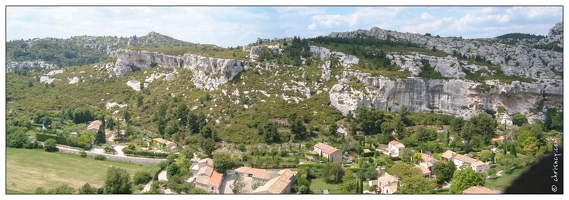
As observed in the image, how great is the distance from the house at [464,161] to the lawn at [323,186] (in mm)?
9695

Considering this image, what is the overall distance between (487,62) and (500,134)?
46.3ft

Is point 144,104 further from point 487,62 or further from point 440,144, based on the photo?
point 487,62

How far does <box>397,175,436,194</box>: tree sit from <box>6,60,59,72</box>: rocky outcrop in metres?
68.7

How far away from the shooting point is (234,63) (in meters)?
44.6

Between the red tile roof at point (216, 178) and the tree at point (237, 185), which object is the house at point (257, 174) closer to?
the tree at point (237, 185)

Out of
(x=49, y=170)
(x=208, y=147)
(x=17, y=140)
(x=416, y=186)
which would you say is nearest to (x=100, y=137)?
(x=17, y=140)

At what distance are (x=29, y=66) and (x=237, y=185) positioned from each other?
6397 cm

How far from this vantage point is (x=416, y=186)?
20.8 meters

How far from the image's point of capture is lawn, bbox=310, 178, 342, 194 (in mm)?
23266

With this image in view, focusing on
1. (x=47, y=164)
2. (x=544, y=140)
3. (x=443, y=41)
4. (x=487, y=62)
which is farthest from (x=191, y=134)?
(x=443, y=41)

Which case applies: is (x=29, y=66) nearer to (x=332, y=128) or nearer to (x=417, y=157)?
(x=332, y=128)

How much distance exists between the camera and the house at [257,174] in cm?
2441

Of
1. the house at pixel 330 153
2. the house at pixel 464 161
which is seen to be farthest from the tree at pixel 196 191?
the house at pixel 464 161

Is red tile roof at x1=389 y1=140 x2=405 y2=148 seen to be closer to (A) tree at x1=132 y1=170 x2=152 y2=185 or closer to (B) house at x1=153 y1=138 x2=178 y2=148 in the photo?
(B) house at x1=153 y1=138 x2=178 y2=148
